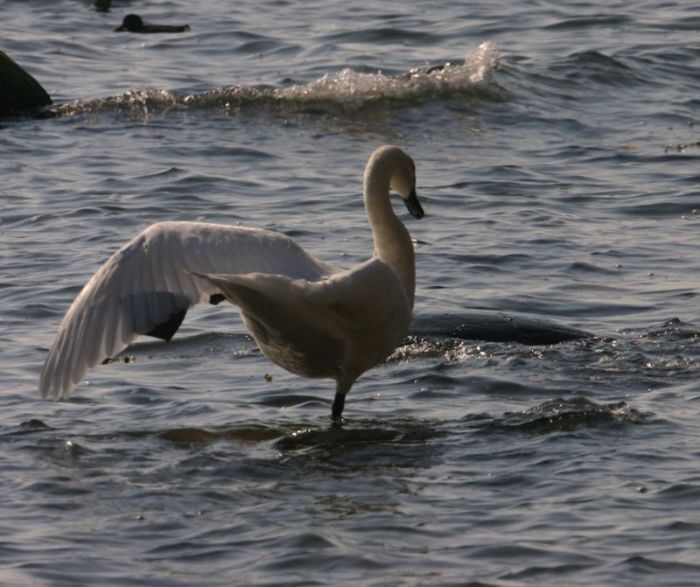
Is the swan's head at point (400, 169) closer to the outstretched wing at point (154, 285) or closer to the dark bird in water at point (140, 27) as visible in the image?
the outstretched wing at point (154, 285)

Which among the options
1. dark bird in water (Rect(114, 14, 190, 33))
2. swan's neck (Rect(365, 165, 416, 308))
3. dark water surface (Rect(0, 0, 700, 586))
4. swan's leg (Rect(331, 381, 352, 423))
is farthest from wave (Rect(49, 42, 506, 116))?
swan's leg (Rect(331, 381, 352, 423))

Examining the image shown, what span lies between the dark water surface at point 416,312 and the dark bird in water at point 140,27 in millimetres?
213

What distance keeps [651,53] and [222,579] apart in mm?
12536

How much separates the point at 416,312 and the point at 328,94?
22.4 feet

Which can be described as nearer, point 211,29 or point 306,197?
point 306,197

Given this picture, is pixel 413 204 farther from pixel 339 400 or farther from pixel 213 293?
pixel 213 293

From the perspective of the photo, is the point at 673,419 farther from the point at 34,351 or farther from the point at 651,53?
the point at 651,53

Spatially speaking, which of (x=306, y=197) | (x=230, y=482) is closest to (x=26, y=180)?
(x=306, y=197)

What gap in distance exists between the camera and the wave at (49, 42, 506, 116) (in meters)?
15.6

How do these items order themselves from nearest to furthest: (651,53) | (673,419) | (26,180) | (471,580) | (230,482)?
(471,580) → (230,482) → (673,419) → (26,180) → (651,53)

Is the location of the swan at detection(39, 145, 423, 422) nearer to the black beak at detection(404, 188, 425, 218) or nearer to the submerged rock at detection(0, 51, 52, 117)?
the black beak at detection(404, 188, 425, 218)

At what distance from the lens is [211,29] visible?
19625 millimetres

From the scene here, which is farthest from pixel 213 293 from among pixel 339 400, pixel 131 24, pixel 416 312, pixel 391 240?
pixel 131 24

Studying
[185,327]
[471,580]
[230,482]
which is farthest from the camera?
[185,327]
